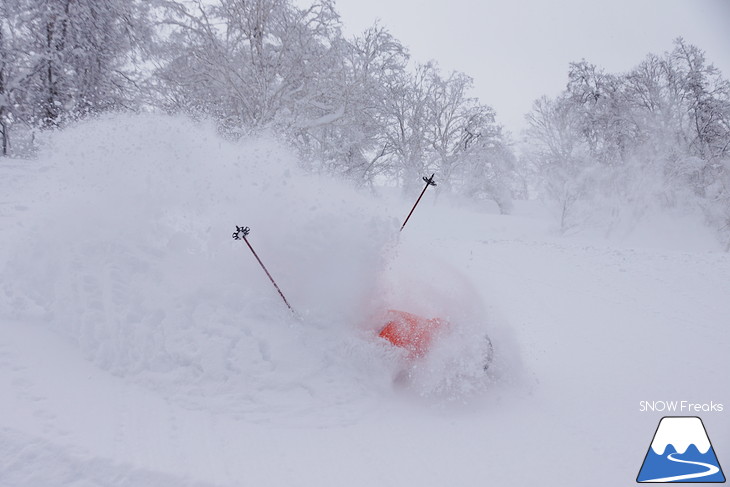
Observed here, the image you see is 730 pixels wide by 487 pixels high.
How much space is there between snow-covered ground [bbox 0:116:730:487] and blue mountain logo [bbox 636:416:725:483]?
11cm

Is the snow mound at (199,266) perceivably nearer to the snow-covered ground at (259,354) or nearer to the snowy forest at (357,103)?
the snow-covered ground at (259,354)

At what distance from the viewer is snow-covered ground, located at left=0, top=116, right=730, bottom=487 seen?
133 inches

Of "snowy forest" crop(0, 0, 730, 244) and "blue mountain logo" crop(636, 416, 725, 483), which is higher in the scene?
"snowy forest" crop(0, 0, 730, 244)

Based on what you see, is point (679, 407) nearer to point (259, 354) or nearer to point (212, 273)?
point (259, 354)

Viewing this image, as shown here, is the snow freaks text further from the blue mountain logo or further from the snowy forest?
the snowy forest

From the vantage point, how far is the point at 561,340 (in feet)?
24.1

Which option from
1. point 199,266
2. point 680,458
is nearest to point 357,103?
point 199,266

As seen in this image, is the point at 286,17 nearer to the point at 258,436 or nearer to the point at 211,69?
the point at 211,69

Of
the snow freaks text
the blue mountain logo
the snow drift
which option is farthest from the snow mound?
the snow freaks text

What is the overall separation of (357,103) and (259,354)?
43.5 feet

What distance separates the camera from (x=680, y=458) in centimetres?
383

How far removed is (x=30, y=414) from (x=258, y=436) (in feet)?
5.66

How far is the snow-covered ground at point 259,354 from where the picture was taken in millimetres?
3383

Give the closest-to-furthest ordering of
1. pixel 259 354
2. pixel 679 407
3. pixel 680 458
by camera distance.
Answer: pixel 680 458
pixel 259 354
pixel 679 407
